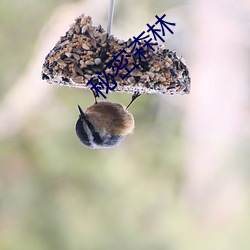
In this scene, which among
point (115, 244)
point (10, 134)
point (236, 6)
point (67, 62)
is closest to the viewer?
point (67, 62)

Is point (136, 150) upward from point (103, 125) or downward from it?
upward

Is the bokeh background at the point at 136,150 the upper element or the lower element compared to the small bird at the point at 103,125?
upper

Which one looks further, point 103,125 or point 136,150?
point 136,150

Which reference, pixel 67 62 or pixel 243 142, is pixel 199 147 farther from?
pixel 67 62

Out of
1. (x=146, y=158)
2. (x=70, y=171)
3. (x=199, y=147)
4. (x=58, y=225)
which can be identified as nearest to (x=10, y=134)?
(x=70, y=171)

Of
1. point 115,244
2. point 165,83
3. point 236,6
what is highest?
point 236,6
